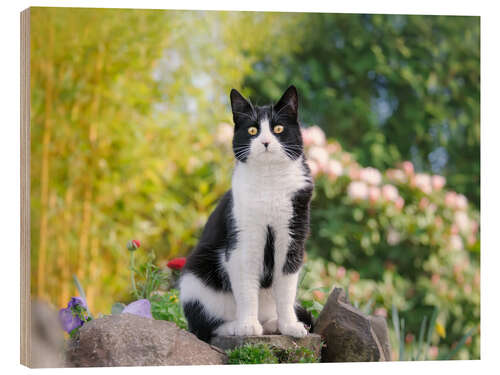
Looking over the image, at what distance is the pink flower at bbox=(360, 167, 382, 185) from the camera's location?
4.38 m

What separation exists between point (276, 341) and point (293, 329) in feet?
0.29

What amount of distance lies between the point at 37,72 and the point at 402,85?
274cm

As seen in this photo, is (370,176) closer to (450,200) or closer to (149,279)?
(450,200)

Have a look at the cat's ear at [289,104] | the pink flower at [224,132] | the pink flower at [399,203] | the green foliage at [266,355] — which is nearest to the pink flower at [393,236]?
the pink flower at [399,203]

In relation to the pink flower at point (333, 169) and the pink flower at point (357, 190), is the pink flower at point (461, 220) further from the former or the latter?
the pink flower at point (333, 169)

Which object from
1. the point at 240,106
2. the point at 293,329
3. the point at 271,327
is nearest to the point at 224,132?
the point at 240,106

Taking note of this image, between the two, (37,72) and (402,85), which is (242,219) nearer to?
(37,72)

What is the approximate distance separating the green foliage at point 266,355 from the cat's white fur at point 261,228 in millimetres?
67

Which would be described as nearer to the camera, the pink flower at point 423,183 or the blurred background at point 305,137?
the blurred background at point 305,137

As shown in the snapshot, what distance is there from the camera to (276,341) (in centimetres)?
257

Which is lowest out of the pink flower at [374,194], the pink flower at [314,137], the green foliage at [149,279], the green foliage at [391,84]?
the green foliage at [149,279]

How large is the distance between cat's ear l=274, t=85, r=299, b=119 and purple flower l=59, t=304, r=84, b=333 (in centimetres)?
129

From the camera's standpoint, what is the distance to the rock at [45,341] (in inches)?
104

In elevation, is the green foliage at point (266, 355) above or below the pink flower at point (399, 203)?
below
